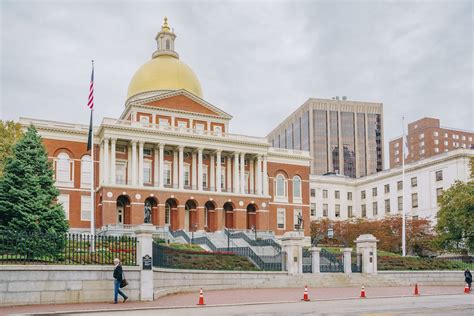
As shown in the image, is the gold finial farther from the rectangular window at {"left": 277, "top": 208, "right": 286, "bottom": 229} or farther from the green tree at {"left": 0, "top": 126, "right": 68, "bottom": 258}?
the green tree at {"left": 0, "top": 126, "right": 68, "bottom": 258}

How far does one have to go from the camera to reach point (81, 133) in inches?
2689

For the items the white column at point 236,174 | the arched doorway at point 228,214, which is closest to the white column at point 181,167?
the arched doorway at point 228,214

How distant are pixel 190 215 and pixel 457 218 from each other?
30.8 metres

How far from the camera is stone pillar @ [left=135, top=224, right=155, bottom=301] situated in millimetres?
24625

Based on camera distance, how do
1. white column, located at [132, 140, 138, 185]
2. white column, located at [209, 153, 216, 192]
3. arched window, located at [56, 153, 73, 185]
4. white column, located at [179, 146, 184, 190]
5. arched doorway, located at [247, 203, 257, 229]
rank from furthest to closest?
arched doorway, located at [247, 203, 257, 229], white column, located at [209, 153, 216, 192], white column, located at [179, 146, 184, 190], arched window, located at [56, 153, 73, 185], white column, located at [132, 140, 138, 185]

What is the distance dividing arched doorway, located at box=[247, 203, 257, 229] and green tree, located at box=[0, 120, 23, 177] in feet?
105

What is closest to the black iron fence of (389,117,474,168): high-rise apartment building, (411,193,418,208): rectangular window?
(411,193,418,208): rectangular window

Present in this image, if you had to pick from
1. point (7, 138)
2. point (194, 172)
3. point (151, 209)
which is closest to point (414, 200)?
point (194, 172)

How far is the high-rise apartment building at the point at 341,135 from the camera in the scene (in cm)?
16100

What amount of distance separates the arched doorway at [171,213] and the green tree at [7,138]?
23071mm

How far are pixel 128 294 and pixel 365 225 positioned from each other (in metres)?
63.9

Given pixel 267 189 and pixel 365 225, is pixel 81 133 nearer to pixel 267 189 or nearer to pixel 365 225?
pixel 267 189

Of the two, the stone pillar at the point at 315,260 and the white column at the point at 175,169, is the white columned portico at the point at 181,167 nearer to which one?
the white column at the point at 175,169

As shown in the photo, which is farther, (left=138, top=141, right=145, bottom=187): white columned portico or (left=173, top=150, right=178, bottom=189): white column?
(left=173, top=150, right=178, bottom=189): white column
